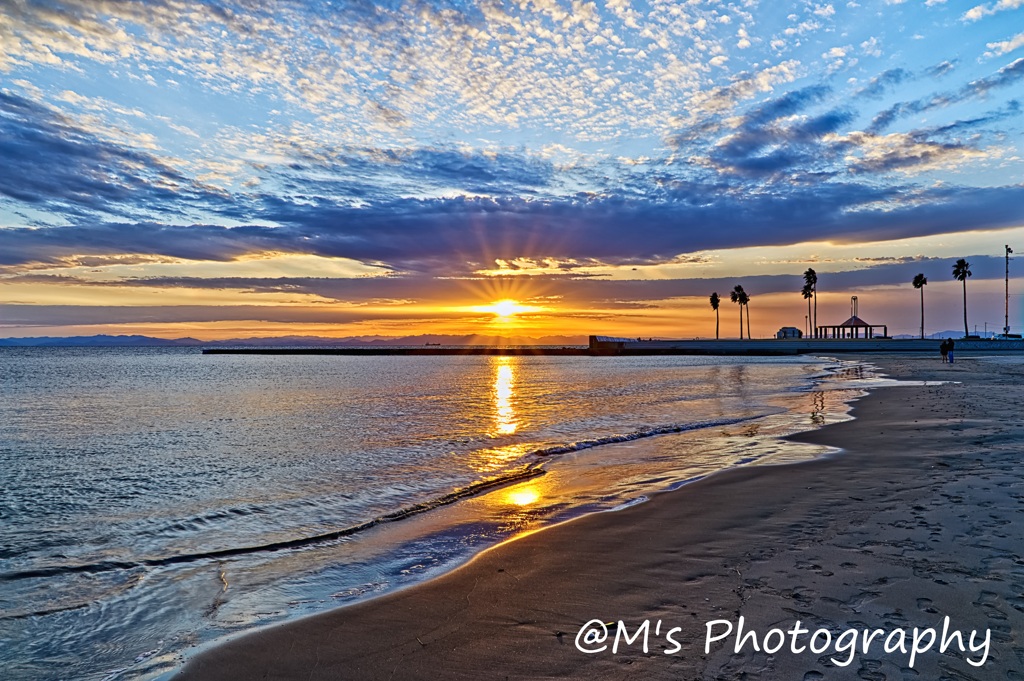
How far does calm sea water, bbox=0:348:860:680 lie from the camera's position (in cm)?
630

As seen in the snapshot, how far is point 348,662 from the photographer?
479 cm

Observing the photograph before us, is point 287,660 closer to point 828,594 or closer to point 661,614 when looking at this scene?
point 661,614

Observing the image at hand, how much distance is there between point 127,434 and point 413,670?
20.5 m

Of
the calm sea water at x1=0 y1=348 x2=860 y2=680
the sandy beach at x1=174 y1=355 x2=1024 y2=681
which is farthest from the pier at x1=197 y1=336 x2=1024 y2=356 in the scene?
the sandy beach at x1=174 y1=355 x2=1024 y2=681

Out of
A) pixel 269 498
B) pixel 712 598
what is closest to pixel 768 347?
pixel 269 498

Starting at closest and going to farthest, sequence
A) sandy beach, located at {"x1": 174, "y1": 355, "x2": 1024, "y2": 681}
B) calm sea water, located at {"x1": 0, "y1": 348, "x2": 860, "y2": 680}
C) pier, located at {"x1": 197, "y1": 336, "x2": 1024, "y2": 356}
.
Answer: sandy beach, located at {"x1": 174, "y1": 355, "x2": 1024, "y2": 681}
calm sea water, located at {"x1": 0, "y1": 348, "x2": 860, "y2": 680}
pier, located at {"x1": 197, "y1": 336, "x2": 1024, "y2": 356}

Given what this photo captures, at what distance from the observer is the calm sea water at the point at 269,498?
6305mm

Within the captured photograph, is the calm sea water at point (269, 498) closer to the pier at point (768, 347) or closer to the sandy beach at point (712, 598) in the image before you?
the sandy beach at point (712, 598)

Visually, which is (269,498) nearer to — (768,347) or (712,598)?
(712,598)

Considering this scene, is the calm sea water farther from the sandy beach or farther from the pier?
the pier

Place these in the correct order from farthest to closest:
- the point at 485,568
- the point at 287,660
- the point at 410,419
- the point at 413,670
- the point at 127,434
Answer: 1. the point at 410,419
2. the point at 127,434
3. the point at 485,568
4. the point at 287,660
5. the point at 413,670

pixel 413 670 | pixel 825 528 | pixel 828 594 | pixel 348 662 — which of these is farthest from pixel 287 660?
pixel 825 528

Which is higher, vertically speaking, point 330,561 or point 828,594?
point 828,594

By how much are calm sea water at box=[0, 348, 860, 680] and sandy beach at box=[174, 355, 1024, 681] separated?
1033mm
